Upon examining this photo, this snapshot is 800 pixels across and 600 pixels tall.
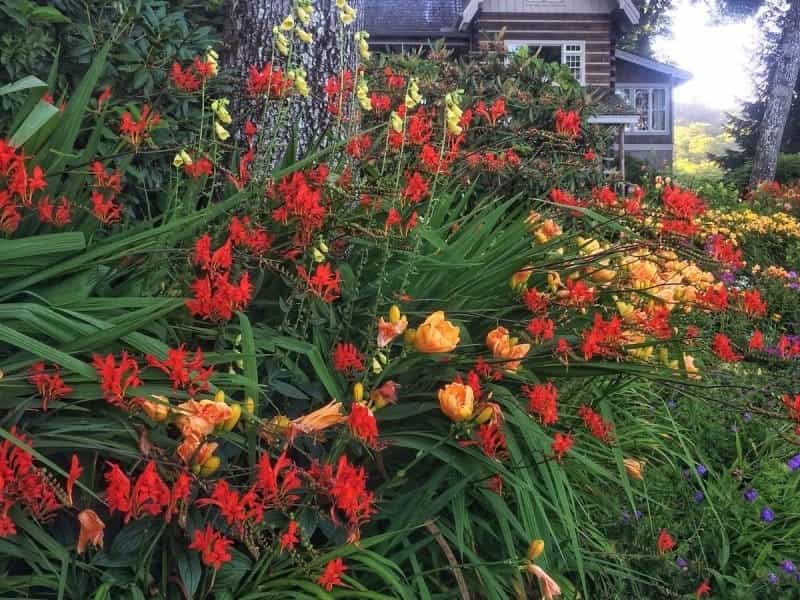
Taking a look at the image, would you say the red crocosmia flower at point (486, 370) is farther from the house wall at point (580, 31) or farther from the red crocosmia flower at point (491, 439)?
the house wall at point (580, 31)

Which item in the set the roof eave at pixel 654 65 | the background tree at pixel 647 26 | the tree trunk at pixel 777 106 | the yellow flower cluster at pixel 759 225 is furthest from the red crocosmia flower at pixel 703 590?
the background tree at pixel 647 26

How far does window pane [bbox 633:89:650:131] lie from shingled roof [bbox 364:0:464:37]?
781 centimetres

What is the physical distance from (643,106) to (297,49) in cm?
2479

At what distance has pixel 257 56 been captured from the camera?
3.27 m

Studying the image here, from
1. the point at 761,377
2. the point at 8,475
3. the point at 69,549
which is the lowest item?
the point at 761,377

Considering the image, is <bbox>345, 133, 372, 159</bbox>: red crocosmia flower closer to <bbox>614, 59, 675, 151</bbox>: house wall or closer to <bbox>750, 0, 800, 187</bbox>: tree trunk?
<bbox>750, 0, 800, 187</bbox>: tree trunk

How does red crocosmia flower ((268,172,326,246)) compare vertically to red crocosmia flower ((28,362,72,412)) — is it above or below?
above

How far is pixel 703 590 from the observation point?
219cm

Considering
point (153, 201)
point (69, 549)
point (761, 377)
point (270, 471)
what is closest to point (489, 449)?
point (270, 471)

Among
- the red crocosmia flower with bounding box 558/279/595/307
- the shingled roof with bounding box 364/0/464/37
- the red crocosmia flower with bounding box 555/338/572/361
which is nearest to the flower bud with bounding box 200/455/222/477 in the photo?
→ the red crocosmia flower with bounding box 555/338/572/361

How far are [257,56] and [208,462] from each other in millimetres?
2266

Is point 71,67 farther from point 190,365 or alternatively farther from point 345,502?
point 345,502

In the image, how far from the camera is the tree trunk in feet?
54.1

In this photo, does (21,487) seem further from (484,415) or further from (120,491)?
(484,415)
